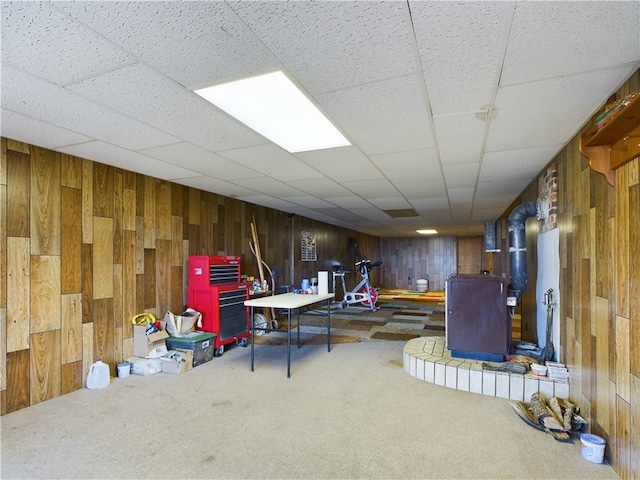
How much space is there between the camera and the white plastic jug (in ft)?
10.6

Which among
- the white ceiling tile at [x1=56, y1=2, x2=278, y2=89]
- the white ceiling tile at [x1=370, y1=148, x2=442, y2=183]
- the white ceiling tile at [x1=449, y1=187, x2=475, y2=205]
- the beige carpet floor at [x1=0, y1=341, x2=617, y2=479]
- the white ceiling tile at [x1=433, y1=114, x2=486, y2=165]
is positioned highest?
the white ceiling tile at [x1=56, y1=2, x2=278, y2=89]

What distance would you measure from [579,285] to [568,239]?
1.40 feet

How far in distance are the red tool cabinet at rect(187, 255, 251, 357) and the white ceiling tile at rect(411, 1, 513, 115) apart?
336 centimetres

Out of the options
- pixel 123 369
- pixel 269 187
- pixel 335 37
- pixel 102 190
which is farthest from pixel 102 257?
pixel 335 37

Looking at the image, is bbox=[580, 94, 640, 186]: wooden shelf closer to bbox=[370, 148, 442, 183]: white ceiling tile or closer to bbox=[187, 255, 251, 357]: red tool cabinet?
bbox=[370, 148, 442, 183]: white ceiling tile

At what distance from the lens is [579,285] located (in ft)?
8.15

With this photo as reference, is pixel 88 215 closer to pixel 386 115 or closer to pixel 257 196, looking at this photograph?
pixel 257 196

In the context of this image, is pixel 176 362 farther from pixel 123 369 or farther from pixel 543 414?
pixel 543 414

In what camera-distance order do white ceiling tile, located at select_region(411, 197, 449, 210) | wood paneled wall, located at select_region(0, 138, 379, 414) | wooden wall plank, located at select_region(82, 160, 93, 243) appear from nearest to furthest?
wood paneled wall, located at select_region(0, 138, 379, 414), wooden wall plank, located at select_region(82, 160, 93, 243), white ceiling tile, located at select_region(411, 197, 449, 210)

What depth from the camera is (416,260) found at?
1364 centimetres

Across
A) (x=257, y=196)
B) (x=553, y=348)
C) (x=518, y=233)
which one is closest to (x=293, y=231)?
(x=257, y=196)

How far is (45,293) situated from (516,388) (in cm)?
418

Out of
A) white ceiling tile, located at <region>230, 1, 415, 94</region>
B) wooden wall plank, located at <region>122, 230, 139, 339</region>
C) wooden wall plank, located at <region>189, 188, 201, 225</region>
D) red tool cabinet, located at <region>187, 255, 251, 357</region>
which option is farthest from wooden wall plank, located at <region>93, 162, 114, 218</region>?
white ceiling tile, located at <region>230, 1, 415, 94</region>

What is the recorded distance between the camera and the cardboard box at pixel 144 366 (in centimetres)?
359
